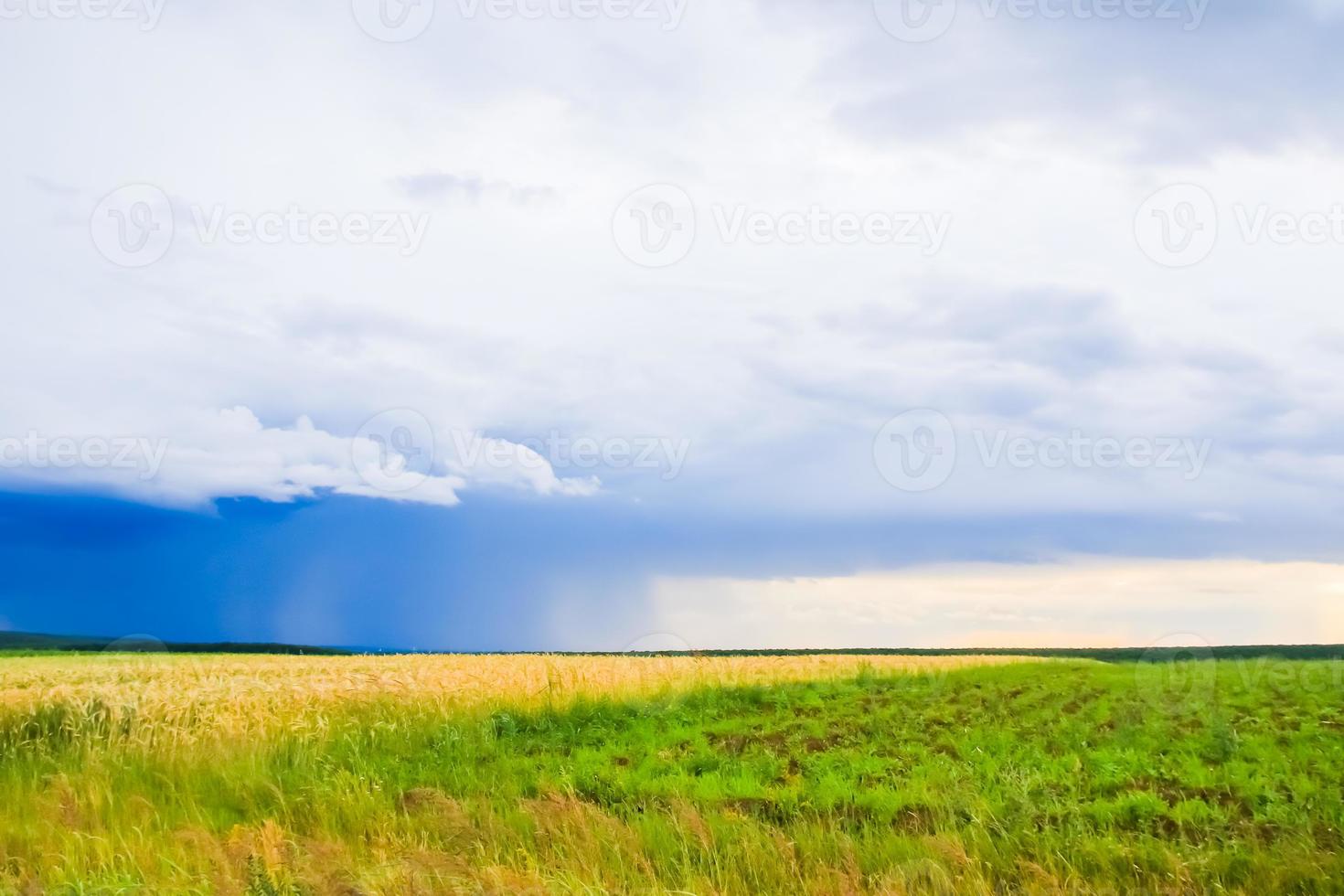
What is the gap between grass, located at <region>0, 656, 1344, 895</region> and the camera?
7.82 m

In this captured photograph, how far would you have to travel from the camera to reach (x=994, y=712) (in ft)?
58.3

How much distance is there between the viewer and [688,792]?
1163 cm

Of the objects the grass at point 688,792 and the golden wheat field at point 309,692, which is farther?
the golden wheat field at point 309,692

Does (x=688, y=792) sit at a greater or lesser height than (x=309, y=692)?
lesser

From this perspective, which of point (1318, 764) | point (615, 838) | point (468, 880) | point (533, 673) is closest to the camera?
point (468, 880)

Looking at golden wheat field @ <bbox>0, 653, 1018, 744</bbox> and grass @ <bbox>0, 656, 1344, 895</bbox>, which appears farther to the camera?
golden wheat field @ <bbox>0, 653, 1018, 744</bbox>

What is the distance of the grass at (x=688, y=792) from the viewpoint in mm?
7820

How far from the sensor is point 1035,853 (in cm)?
833

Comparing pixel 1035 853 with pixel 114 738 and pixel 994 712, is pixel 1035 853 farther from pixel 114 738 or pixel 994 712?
pixel 114 738

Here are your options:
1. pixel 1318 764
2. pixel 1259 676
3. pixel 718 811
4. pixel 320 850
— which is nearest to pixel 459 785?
pixel 718 811

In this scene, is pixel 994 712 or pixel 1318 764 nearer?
pixel 1318 764

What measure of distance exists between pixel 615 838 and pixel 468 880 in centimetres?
199

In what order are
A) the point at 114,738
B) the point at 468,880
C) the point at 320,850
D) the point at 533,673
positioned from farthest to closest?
1. the point at 533,673
2. the point at 114,738
3. the point at 320,850
4. the point at 468,880

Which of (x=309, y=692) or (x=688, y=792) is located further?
(x=309, y=692)
